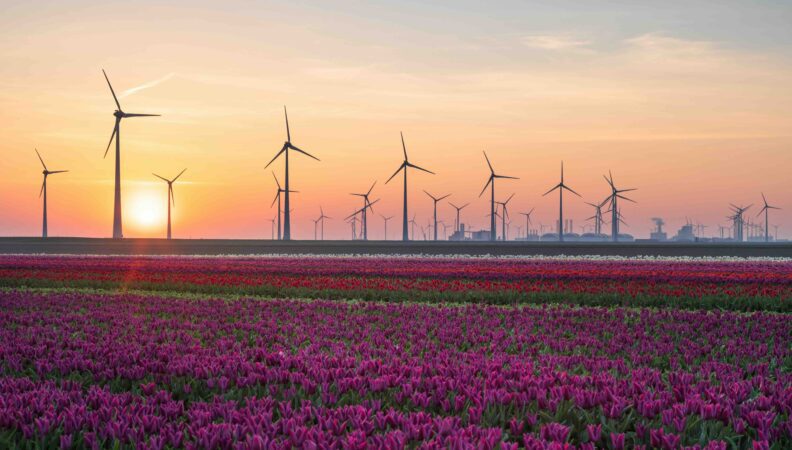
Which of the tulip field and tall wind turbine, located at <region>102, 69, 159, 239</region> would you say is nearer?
the tulip field

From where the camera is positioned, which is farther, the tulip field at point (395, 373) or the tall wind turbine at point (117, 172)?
the tall wind turbine at point (117, 172)

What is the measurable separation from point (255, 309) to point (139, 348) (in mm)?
6230

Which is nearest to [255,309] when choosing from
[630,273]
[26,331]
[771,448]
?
[26,331]

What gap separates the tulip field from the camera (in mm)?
7264

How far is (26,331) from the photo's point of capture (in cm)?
1460

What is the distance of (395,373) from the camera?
981 cm

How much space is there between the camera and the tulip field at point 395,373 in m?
7.26

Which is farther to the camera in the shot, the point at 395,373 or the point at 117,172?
the point at 117,172

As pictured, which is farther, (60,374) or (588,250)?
(588,250)

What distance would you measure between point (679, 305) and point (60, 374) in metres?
15.9

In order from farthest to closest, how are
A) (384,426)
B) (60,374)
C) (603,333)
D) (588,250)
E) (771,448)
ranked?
(588,250)
(603,333)
(60,374)
(384,426)
(771,448)

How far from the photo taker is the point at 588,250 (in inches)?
2116

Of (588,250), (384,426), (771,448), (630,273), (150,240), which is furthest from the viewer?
(150,240)

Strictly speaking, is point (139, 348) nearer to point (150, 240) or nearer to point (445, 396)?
point (445, 396)
